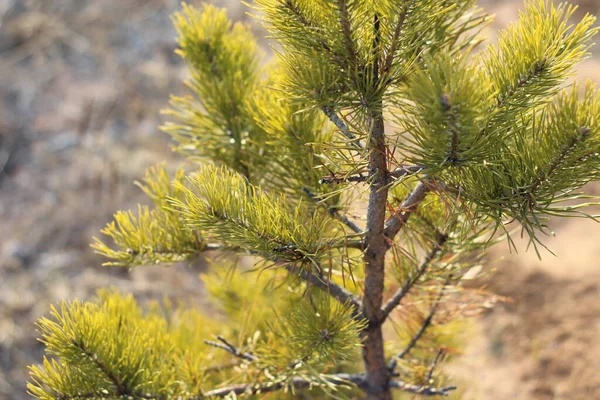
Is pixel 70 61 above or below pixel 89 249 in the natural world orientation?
above

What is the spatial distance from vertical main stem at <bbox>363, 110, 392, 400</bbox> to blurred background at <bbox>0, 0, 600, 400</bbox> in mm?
191

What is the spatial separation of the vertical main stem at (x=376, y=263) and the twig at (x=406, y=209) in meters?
0.01

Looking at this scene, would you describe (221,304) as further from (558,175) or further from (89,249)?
(89,249)

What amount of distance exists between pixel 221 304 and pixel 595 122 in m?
0.81

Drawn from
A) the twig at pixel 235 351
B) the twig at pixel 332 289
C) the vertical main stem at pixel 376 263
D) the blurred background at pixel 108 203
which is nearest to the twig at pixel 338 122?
the vertical main stem at pixel 376 263

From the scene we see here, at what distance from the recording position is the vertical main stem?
0.54 meters

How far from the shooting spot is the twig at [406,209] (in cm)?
58

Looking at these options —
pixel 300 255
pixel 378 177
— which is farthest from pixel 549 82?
pixel 300 255

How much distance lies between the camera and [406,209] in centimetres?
59

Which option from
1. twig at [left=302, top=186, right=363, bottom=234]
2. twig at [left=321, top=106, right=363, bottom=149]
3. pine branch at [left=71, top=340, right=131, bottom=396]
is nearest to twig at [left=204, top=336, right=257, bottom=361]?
pine branch at [left=71, top=340, right=131, bottom=396]

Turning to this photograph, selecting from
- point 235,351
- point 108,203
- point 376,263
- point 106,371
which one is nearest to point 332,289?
point 376,263

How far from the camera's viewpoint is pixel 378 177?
567 millimetres

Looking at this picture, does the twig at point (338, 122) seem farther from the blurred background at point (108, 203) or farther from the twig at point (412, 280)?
the blurred background at point (108, 203)

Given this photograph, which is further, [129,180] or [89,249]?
[129,180]
